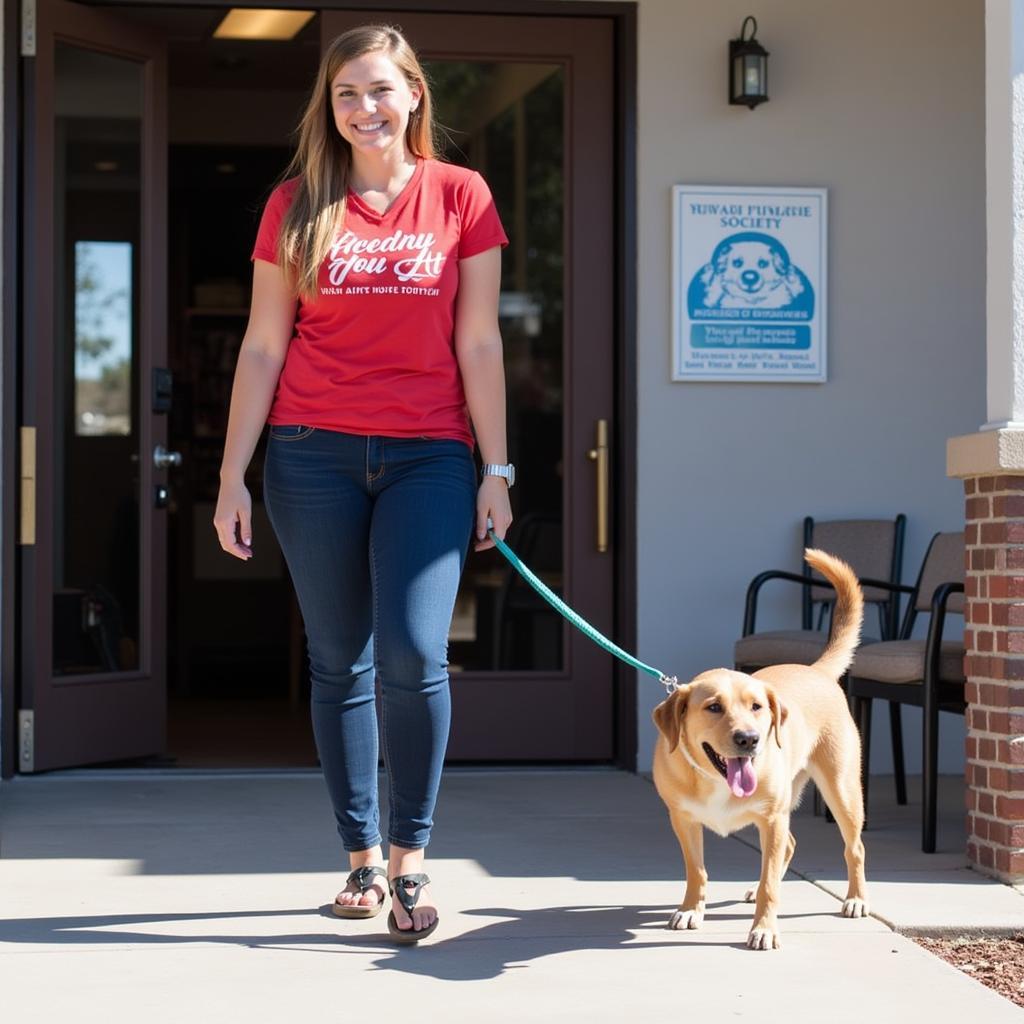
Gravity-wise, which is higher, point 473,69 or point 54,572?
point 473,69

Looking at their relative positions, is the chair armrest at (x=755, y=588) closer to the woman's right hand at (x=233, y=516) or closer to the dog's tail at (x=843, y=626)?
the dog's tail at (x=843, y=626)

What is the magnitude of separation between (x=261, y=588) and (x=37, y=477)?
3858mm

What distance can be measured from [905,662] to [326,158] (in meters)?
2.09

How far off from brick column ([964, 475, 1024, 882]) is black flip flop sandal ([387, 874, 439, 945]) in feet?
4.97

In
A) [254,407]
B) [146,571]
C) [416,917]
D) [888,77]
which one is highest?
[888,77]

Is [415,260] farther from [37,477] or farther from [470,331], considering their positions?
[37,477]

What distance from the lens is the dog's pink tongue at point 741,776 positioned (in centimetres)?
315

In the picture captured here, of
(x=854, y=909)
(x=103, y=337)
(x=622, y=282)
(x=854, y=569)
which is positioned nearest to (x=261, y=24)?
(x=103, y=337)

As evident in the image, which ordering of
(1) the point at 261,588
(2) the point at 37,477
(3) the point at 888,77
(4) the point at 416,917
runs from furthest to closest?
(1) the point at 261,588, (3) the point at 888,77, (2) the point at 37,477, (4) the point at 416,917

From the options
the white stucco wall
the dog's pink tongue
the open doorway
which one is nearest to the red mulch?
the dog's pink tongue

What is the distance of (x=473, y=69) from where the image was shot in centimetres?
607

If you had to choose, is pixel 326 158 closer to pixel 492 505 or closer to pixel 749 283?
pixel 492 505

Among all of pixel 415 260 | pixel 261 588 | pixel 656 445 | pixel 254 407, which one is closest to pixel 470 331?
pixel 415 260

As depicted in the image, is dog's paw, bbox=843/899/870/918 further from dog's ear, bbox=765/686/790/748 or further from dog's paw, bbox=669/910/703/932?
dog's ear, bbox=765/686/790/748
